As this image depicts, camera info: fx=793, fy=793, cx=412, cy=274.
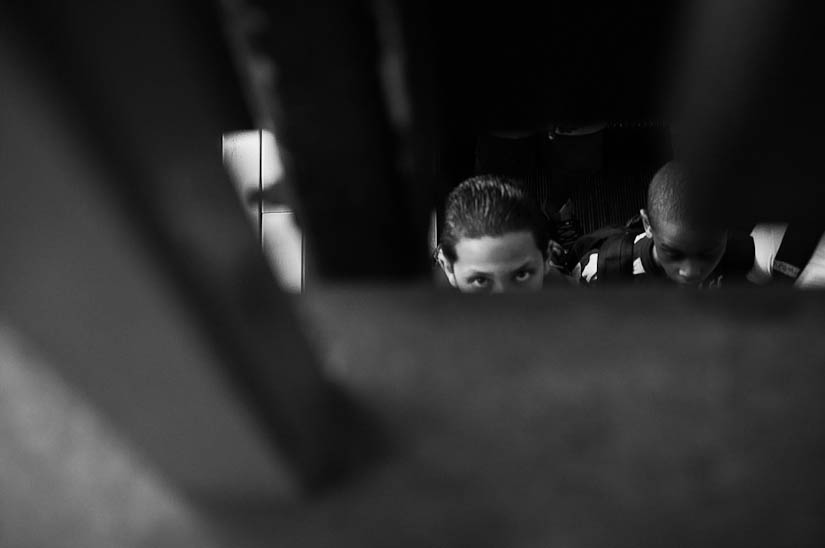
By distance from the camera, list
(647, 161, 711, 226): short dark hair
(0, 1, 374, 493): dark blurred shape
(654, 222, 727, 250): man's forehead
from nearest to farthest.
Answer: (0, 1, 374, 493): dark blurred shape
(647, 161, 711, 226): short dark hair
(654, 222, 727, 250): man's forehead

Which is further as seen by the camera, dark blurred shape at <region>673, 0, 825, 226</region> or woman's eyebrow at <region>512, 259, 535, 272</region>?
woman's eyebrow at <region>512, 259, 535, 272</region>

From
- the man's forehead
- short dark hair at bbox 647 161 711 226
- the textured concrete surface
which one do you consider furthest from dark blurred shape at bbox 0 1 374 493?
the man's forehead

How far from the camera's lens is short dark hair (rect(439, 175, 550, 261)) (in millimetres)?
1107

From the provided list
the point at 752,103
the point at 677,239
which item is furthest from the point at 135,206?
the point at 677,239

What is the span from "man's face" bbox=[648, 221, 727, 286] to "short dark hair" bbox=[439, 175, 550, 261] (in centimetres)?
19

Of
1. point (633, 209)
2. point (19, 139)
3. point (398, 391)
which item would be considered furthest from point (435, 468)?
point (633, 209)

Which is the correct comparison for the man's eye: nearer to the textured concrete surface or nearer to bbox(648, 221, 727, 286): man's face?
bbox(648, 221, 727, 286): man's face

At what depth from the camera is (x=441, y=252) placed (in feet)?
4.06

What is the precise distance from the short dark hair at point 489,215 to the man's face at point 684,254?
0.62 feet

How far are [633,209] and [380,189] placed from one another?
2.76 metres

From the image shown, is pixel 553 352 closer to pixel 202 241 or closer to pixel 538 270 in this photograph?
pixel 202 241

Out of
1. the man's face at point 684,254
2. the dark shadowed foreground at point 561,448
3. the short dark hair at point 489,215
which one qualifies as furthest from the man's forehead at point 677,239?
the dark shadowed foreground at point 561,448

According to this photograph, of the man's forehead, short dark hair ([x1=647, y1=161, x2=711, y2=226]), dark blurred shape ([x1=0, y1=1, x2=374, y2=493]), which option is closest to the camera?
dark blurred shape ([x1=0, y1=1, x2=374, y2=493])

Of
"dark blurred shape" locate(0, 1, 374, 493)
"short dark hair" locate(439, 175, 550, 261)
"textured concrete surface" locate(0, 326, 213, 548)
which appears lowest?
"short dark hair" locate(439, 175, 550, 261)
